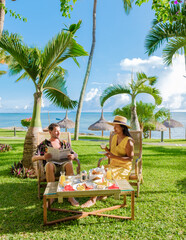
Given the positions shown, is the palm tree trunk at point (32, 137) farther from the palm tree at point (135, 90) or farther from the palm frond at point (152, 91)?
the palm frond at point (152, 91)

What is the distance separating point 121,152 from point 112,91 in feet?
23.2

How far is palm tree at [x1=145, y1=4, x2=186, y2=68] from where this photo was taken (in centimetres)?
816

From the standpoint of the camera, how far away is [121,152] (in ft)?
13.1

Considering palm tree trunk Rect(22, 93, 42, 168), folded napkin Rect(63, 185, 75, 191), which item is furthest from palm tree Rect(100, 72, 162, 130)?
folded napkin Rect(63, 185, 75, 191)

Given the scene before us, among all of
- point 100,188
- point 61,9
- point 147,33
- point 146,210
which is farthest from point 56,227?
point 147,33

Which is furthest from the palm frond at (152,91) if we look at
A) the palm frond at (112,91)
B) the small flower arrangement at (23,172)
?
the small flower arrangement at (23,172)

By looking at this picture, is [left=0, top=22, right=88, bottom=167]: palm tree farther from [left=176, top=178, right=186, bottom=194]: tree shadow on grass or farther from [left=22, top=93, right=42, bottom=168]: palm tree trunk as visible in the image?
[left=176, top=178, right=186, bottom=194]: tree shadow on grass

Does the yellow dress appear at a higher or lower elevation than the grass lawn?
higher

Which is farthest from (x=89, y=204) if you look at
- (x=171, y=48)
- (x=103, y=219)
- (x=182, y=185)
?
(x=171, y=48)

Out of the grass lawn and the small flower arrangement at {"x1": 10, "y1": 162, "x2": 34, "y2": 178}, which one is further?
the small flower arrangement at {"x1": 10, "y1": 162, "x2": 34, "y2": 178}

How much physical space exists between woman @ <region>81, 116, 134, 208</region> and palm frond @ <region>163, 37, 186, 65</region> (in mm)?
5876

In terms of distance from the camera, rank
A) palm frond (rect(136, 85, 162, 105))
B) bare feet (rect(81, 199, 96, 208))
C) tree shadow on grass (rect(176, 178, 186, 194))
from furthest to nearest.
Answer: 1. palm frond (rect(136, 85, 162, 105))
2. tree shadow on grass (rect(176, 178, 186, 194))
3. bare feet (rect(81, 199, 96, 208))

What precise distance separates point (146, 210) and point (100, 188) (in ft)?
3.65

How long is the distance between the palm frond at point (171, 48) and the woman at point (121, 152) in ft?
19.3
